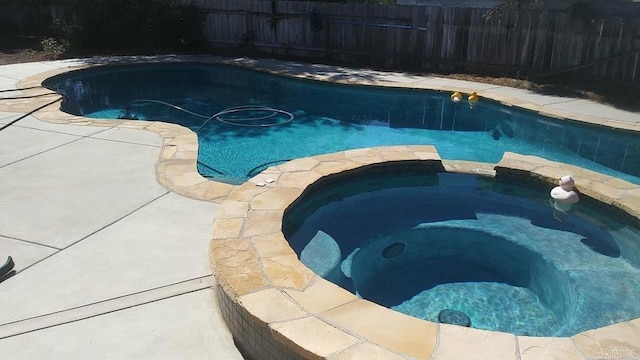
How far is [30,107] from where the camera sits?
319 inches

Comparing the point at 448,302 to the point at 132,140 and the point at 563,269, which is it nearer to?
the point at 563,269

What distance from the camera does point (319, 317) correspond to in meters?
2.84

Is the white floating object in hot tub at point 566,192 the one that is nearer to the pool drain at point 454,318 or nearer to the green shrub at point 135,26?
the pool drain at point 454,318

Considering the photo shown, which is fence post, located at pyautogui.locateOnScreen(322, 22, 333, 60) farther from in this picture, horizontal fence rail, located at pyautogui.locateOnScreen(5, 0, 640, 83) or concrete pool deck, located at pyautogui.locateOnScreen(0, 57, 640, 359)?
concrete pool deck, located at pyautogui.locateOnScreen(0, 57, 640, 359)

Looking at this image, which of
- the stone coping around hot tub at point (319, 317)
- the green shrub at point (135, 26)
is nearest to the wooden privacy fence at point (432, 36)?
→ the green shrub at point (135, 26)

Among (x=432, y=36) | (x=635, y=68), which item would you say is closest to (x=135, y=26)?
(x=432, y=36)

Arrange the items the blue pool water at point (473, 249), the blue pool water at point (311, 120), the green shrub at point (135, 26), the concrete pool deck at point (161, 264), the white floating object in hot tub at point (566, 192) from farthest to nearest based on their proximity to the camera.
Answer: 1. the green shrub at point (135, 26)
2. the blue pool water at point (311, 120)
3. the white floating object in hot tub at point (566, 192)
4. the blue pool water at point (473, 249)
5. the concrete pool deck at point (161, 264)

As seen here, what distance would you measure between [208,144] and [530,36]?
725cm

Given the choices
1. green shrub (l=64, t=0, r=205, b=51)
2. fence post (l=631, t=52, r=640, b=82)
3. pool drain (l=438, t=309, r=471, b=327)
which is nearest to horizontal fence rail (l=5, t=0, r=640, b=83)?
fence post (l=631, t=52, r=640, b=82)

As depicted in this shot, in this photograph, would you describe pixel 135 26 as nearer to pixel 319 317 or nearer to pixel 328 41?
pixel 328 41

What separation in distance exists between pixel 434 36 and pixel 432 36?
0.15ft

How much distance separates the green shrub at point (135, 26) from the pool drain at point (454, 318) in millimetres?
11946

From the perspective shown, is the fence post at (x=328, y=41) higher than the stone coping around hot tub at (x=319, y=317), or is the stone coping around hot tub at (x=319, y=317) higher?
the fence post at (x=328, y=41)

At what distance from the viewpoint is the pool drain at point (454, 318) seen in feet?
12.6
